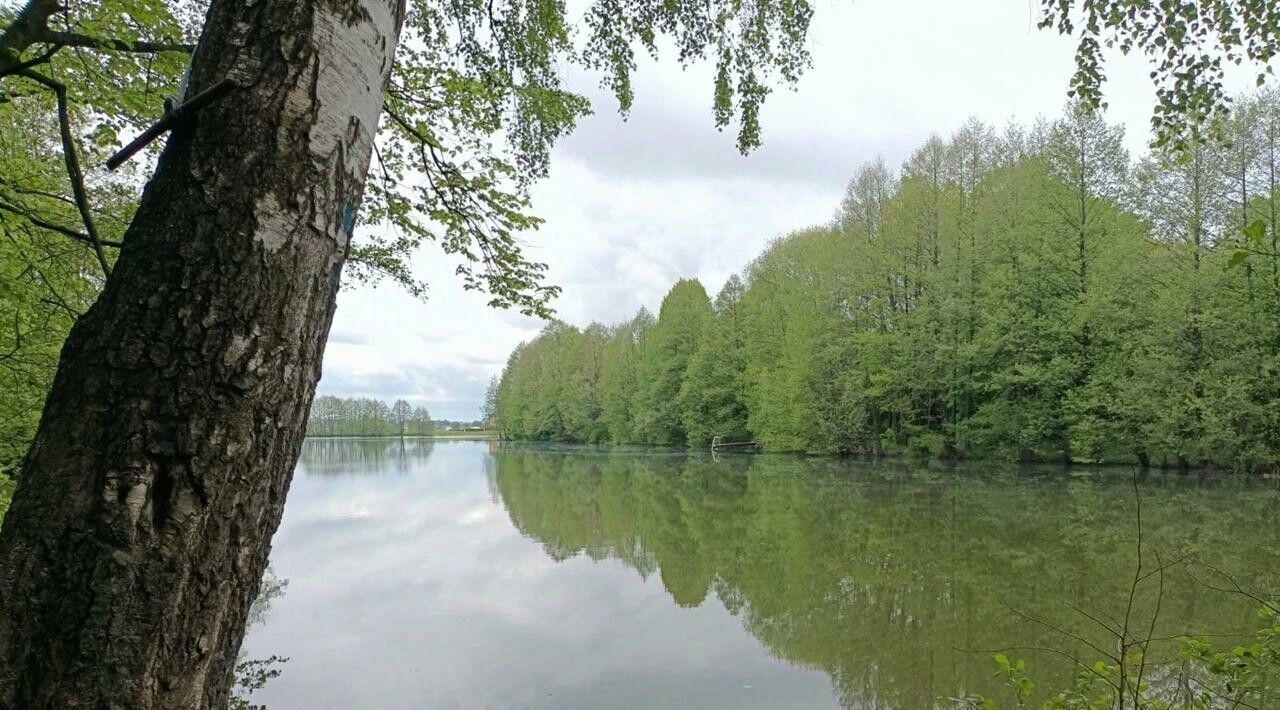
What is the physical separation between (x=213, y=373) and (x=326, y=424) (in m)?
103

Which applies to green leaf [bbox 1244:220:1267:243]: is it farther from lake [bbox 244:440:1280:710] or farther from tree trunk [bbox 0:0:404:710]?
tree trunk [bbox 0:0:404:710]

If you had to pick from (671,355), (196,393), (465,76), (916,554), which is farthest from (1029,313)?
(196,393)

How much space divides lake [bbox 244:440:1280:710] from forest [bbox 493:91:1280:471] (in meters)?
3.84

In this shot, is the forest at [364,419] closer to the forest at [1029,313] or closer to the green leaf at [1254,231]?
the forest at [1029,313]

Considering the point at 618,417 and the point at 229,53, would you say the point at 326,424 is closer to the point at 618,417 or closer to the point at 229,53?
the point at 618,417

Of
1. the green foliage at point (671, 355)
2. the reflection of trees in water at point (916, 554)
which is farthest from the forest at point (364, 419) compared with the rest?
the reflection of trees in water at point (916, 554)

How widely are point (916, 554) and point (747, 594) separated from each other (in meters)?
2.62

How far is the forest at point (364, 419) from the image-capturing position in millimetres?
93625

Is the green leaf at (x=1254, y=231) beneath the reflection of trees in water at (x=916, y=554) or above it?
above

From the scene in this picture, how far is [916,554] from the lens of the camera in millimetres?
8570

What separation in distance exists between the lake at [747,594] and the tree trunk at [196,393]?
2.84 meters

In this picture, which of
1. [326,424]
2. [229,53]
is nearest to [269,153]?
[229,53]

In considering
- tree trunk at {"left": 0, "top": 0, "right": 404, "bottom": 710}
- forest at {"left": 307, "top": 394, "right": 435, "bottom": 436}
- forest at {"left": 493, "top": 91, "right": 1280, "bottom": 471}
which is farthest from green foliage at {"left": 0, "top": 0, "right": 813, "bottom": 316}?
forest at {"left": 307, "top": 394, "right": 435, "bottom": 436}

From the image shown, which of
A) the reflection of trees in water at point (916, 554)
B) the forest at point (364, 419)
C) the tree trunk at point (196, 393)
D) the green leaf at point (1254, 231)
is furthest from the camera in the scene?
the forest at point (364, 419)
